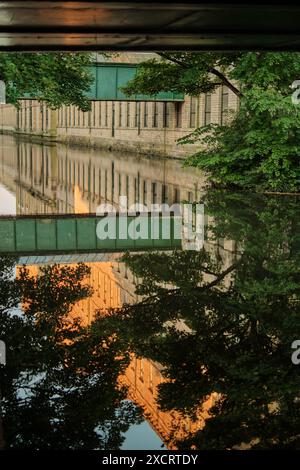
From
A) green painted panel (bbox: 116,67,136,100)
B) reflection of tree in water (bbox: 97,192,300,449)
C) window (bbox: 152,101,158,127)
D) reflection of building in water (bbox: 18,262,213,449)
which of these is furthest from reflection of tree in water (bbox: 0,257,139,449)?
window (bbox: 152,101,158,127)

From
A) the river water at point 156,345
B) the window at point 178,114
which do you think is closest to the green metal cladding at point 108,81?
the window at point 178,114

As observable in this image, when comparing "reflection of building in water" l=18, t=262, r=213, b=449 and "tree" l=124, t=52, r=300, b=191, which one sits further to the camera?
"tree" l=124, t=52, r=300, b=191

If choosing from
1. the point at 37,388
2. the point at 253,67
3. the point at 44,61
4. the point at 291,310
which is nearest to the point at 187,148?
the point at 44,61

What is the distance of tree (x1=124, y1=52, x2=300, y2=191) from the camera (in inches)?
1102

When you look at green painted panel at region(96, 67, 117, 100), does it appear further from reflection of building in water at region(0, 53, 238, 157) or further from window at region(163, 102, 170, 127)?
window at region(163, 102, 170, 127)

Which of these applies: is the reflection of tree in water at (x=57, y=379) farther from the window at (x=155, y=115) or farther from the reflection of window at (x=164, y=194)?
the window at (x=155, y=115)

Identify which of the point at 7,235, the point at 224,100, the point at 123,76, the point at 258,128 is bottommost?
the point at 7,235

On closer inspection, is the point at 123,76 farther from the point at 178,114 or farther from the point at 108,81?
the point at 178,114

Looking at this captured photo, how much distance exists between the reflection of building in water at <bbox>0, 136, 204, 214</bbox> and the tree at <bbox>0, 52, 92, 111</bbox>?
3.94 metres

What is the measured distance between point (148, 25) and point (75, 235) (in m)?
9.23

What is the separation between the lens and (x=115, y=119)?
247 feet

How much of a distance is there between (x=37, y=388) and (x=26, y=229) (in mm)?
12824

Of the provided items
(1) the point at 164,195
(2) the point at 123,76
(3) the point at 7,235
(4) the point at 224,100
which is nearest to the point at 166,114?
(2) the point at 123,76

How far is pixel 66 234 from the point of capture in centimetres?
2030
